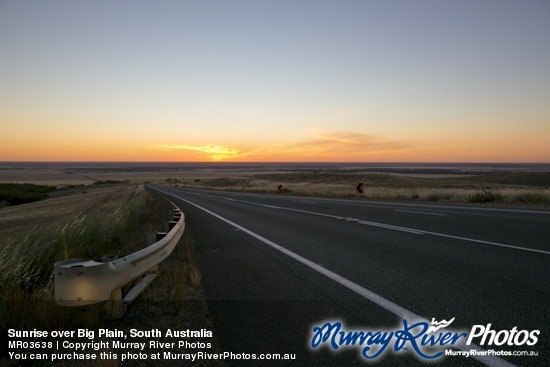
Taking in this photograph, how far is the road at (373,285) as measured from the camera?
10.6 ft

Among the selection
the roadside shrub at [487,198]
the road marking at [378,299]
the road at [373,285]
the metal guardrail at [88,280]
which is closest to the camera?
the road marking at [378,299]

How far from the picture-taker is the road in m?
3.22

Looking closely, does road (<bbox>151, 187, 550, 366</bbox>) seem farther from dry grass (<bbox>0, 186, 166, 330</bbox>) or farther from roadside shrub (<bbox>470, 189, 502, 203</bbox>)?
roadside shrub (<bbox>470, 189, 502, 203</bbox>)

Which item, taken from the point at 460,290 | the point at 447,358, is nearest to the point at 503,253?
the point at 460,290

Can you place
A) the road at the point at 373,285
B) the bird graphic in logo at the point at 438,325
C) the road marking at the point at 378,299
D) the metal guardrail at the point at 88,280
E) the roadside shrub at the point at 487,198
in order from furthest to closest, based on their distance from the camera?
the roadside shrub at the point at 487,198 < the bird graphic in logo at the point at 438,325 < the road at the point at 373,285 < the metal guardrail at the point at 88,280 < the road marking at the point at 378,299

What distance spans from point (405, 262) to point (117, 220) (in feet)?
26.2

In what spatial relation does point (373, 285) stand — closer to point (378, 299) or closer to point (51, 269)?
point (378, 299)

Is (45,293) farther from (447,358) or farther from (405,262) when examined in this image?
(405,262)

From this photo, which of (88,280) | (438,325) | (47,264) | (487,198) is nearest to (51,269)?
(47,264)

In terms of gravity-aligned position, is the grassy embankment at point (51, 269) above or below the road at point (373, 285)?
above

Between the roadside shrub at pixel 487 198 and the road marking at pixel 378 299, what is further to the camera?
the roadside shrub at pixel 487 198

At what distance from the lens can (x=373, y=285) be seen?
15.3 ft

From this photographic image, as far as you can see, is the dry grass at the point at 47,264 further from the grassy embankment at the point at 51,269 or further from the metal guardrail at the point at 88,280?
the metal guardrail at the point at 88,280

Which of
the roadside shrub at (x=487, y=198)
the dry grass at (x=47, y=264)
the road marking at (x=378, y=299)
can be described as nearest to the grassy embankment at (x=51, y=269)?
the dry grass at (x=47, y=264)
